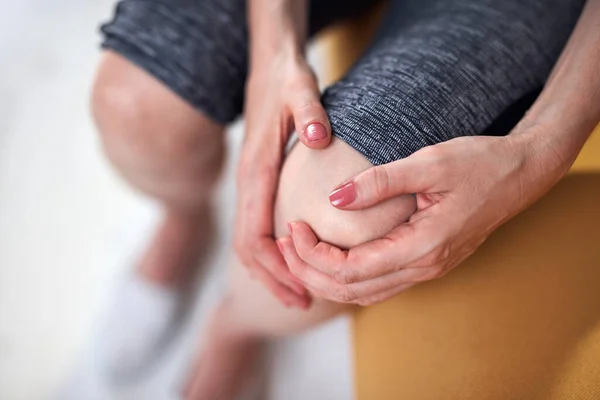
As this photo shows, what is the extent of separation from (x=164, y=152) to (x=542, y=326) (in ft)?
1.47

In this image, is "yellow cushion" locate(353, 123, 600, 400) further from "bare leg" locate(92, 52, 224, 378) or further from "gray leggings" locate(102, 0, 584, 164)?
"bare leg" locate(92, 52, 224, 378)

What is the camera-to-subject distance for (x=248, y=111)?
588mm

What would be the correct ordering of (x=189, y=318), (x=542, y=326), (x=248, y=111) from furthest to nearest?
(x=189, y=318)
(x=248, y=111)
(x=542, y=326)

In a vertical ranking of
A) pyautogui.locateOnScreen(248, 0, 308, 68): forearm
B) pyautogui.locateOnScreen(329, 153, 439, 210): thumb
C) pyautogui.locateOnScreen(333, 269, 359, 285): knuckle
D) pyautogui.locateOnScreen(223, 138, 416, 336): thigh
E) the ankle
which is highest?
pyautogui.locateOnScreen(248, 0, 308, 68): forearm

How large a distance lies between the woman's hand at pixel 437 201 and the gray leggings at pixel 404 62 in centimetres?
4

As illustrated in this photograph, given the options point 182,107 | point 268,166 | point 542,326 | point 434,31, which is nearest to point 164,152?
point 182,107

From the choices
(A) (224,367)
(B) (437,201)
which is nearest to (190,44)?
(B) (437,201)

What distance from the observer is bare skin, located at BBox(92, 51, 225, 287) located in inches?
25.0

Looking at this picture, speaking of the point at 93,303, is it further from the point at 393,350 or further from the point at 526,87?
the point at 526,87

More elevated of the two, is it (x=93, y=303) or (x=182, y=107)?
(x=182, y=107)

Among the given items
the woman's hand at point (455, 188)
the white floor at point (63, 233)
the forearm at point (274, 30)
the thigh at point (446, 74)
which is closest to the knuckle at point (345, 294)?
the woman's hand at point (455, 188)

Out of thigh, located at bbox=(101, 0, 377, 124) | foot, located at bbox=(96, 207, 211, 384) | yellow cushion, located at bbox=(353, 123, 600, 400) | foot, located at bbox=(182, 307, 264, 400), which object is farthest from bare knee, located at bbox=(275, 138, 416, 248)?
foot, located at bbox=(96, 207, 211, 384)

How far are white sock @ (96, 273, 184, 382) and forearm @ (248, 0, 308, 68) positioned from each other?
49cm

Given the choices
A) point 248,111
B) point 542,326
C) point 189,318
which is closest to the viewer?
point 542,326
